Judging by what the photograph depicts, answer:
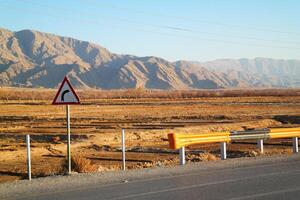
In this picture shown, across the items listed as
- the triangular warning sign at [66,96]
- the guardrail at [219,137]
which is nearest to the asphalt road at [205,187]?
the guardrail at [219,137]

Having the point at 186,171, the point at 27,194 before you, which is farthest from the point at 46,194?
the point at 186,171

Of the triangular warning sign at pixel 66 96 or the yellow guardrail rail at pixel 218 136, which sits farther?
the yellow guardrail rail at pixel 218 136

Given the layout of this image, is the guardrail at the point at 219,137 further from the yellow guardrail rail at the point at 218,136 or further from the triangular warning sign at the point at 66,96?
the triangular warning sign at the point at 66,96

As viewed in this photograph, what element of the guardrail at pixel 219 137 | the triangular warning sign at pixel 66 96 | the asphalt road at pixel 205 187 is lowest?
the asphalt road at pixel 205 187

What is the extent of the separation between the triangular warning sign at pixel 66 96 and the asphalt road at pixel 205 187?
10.0 ft

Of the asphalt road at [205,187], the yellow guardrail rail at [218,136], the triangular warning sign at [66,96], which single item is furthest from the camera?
the yellow guardrail rail at [218,136]

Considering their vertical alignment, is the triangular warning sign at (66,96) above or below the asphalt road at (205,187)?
above

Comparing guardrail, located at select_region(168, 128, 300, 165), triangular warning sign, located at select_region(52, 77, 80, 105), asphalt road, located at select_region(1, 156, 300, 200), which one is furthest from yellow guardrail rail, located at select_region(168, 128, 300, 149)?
triangular warning sign, located at select_region(52, 77, 80, 105)

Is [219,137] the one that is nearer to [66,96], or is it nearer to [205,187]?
[66,96]

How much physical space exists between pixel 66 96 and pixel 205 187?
5.15m

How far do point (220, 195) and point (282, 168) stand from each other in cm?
462

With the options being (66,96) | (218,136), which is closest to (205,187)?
(66,96)

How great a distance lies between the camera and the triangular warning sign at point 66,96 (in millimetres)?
14469

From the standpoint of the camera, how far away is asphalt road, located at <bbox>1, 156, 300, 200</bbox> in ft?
33.5
